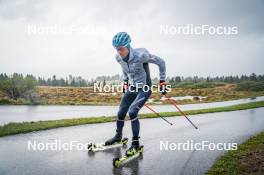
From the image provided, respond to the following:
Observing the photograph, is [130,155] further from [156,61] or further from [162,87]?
[156,61]

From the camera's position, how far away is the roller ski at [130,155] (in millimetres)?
5926

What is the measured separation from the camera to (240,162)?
6.23 meters

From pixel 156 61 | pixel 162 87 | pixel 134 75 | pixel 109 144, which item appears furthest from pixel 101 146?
pixel 156 61

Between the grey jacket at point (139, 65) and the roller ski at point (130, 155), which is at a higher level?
the grey jacket at point (139, 65)

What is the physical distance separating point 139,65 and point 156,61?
454mm

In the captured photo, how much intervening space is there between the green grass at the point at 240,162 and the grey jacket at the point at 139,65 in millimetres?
2249

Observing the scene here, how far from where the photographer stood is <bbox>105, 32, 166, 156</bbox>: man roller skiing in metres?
6.98

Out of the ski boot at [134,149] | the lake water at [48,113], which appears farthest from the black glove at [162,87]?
the lake water at [48,113]

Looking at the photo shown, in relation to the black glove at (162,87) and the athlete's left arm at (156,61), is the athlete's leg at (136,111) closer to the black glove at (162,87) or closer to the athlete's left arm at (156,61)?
the black glove at (162,87)

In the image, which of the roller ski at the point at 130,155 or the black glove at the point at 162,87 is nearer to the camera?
the roller ski at the point at 130,155

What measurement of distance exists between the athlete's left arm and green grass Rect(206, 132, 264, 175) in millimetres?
2243

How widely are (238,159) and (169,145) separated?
196 centimetres

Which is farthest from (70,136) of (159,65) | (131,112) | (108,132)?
(159,65)

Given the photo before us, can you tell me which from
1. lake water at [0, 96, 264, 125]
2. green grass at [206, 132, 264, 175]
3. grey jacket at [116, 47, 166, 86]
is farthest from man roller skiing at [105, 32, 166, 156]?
lake water at [0, 96, 264, 125]
